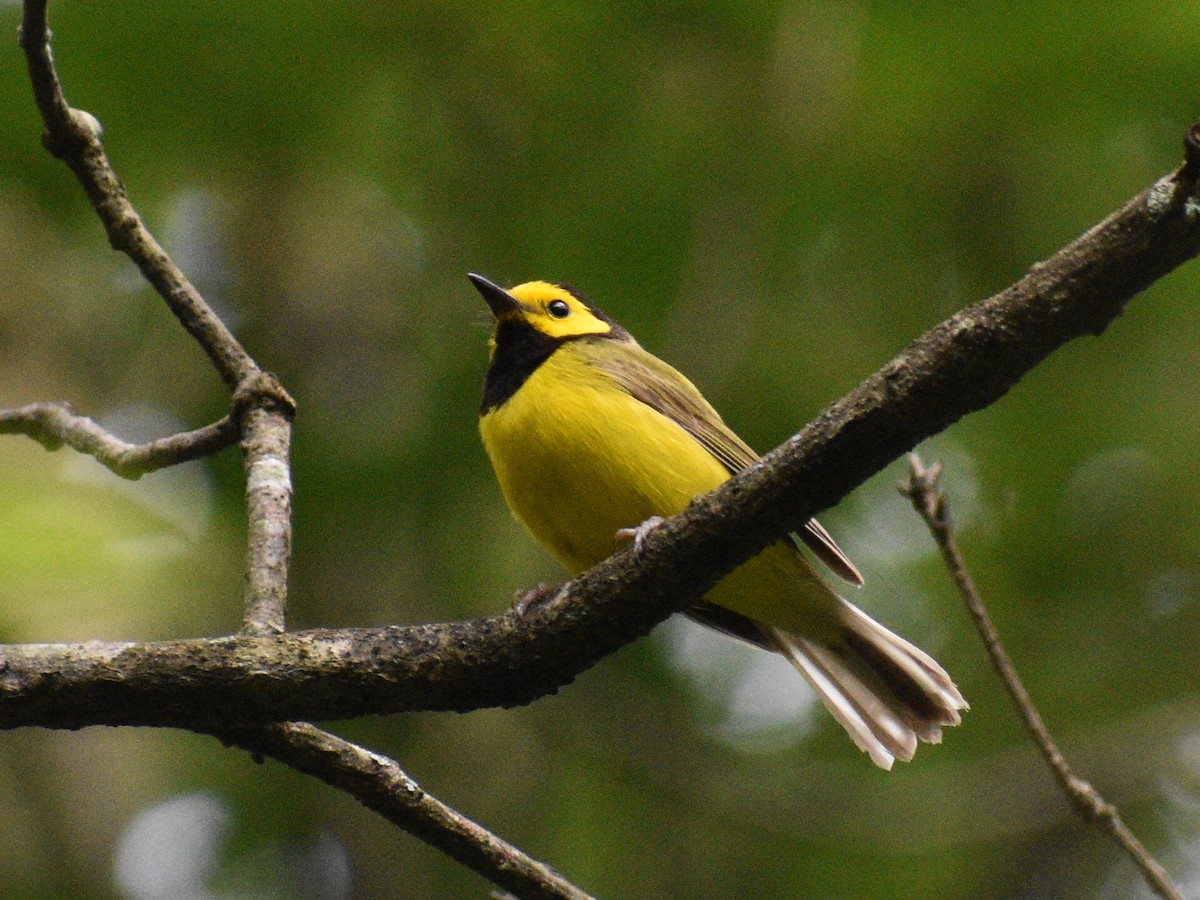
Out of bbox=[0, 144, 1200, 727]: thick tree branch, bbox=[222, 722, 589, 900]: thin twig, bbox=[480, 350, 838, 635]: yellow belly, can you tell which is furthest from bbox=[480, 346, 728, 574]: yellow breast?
bbox=[222, 722, 589, 900]: thin twig

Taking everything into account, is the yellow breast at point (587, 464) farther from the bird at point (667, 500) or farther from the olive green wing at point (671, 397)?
the olive green wing at point (671, 397)

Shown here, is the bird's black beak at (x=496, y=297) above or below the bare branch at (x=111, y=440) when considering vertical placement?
above

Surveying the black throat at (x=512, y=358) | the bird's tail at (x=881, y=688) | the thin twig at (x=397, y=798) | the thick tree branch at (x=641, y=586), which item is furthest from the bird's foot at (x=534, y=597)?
the bird's tail at (x=881, y=688)

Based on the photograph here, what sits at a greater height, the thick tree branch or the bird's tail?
the bird's tail

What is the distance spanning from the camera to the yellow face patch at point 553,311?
5.40 meters

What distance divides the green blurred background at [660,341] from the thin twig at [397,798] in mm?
3015

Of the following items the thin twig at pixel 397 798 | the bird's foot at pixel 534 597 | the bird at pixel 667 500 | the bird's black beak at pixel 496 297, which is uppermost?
the bird's black beak at pixel 496 297

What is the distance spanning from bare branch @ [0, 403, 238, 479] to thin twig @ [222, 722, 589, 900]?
3.39 ft

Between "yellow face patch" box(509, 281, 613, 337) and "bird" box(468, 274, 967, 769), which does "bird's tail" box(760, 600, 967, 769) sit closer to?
"bird" box(468, 274, 967, 769)

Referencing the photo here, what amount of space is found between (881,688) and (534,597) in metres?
1.76

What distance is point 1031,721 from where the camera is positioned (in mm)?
3301

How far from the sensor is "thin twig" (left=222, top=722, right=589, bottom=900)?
2.72m

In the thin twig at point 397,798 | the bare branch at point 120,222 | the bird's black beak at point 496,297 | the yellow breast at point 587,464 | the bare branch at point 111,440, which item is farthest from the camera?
the bird's black beak at point 496,297

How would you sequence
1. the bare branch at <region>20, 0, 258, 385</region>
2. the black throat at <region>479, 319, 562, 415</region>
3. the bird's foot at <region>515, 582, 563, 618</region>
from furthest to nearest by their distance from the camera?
the black throat at <region>479, 319, 562, 415</region>
the bare branch at <region>20, 0, 258, 385</region>
the bird's foot at <region>515, 582, 563, 618</region>
